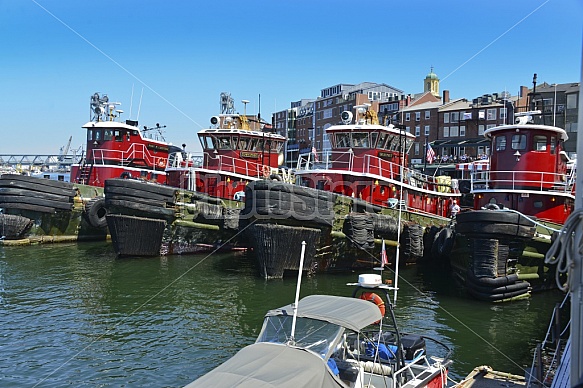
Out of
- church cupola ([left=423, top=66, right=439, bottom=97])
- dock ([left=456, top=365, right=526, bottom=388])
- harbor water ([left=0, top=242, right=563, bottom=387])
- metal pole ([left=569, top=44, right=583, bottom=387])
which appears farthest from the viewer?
church cupola ([left=423, top=66, right=439, bottom=97])

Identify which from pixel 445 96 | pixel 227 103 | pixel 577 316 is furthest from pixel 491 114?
pixel 577 316

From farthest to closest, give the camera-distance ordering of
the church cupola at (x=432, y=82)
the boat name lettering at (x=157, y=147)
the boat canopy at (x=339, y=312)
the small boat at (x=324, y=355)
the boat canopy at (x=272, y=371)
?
the church cupola at (x=432, y=82)
the boat name lettering at (x=157, y=147)
the boat canopy at (x=339, y=312)
the small boat at (x=324, y=355)
the boat canopy at (x=272, y=371)

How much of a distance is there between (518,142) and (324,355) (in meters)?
15.5

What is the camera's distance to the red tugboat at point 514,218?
1438 cm

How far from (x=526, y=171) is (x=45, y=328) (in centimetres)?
1591

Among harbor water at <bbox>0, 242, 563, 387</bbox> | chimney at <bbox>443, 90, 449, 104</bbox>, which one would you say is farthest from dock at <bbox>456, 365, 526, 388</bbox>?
chimney at <bbox>443, 90, 449, 104</bbox>

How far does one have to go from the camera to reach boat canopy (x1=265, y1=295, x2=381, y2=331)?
6.98 meters

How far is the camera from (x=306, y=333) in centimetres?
687

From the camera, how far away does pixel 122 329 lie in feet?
39.3

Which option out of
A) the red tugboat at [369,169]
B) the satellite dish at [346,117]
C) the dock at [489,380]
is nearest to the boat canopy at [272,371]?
the dock at [489,380]

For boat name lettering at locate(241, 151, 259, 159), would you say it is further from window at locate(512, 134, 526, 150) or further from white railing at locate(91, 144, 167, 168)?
window at locate(512, 134, 526, 150)

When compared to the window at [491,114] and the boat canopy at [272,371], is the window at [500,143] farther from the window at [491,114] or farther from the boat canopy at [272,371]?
the window at [491,114]

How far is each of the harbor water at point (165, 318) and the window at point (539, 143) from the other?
216 inches

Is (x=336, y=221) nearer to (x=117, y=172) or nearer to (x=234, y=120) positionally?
(x=234, y=120)
